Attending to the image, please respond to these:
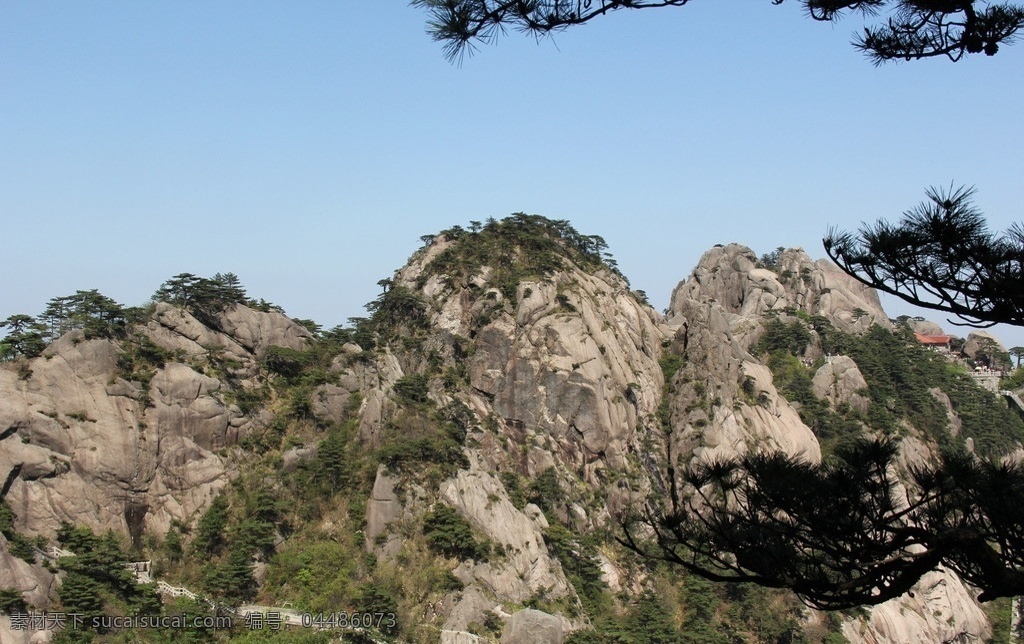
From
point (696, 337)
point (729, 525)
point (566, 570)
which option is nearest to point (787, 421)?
point (696, 337)

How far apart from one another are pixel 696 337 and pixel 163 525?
2378cm

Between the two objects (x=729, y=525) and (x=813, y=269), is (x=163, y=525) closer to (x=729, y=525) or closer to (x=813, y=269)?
(x=729, y=525)

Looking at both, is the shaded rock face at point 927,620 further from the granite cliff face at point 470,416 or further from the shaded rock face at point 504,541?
the shaded rock face at point 504,541

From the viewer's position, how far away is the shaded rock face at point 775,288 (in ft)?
180

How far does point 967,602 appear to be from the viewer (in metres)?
38.9

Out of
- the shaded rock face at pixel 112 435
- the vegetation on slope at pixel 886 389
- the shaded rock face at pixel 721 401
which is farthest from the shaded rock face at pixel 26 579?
the vegetation on slope at pixel 886 389

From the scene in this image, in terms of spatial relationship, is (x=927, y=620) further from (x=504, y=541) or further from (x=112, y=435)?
(x=112, y=435)

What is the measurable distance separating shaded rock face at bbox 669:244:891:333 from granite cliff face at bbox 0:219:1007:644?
19.8ft

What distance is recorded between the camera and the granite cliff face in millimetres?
28375

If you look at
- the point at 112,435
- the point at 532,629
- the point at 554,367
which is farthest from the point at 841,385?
the point at 112,435

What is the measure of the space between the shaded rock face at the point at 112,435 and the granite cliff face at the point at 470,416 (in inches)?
2.4

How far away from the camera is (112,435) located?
29.2 m

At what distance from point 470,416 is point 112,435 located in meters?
12.9

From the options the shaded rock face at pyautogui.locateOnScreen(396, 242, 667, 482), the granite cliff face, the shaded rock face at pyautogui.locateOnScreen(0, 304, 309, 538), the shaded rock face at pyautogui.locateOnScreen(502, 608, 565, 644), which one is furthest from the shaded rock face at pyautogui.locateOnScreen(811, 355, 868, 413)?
the shaded rock face at pyautogui.locateOnScreen(0, 304, 309, 538)
